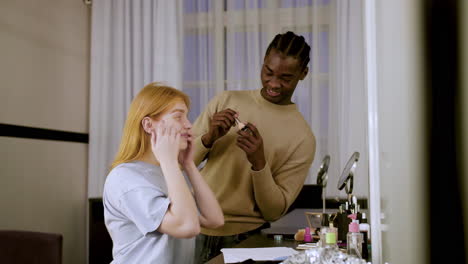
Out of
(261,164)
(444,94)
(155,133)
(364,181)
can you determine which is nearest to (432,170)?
(444,94)

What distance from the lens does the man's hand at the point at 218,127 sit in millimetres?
2957

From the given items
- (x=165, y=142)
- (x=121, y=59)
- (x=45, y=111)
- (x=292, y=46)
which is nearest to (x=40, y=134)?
(x=45, y=111)

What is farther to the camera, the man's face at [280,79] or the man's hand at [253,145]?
the man's face at [280,79]

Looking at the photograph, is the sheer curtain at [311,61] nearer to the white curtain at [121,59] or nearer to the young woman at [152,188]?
the white curtain at [121,59]

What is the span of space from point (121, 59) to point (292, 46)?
1.31 m

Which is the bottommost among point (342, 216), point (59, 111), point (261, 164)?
point (342, 216)

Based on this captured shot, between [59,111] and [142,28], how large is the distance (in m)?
0.86

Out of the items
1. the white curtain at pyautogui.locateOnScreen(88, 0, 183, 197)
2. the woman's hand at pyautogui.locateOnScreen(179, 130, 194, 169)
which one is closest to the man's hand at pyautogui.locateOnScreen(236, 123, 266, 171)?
the white curtain at pyautogui.locateOnScreen(88, 0, 183, 197)

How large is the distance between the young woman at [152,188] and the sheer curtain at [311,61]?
1.60 metres

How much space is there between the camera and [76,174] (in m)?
3.58

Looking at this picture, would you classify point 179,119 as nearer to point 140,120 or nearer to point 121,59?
point 140,120

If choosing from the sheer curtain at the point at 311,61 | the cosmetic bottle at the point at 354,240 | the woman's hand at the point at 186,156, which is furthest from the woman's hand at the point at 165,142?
the sheer curtain at the point at 311,61

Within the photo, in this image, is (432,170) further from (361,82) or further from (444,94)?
(361,82)

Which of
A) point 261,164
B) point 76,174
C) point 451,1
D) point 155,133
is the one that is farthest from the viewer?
point 76,174
